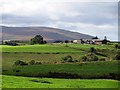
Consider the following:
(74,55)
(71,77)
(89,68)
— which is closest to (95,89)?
(71,77)

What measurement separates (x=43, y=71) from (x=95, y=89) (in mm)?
21075

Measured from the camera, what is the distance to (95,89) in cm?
3219

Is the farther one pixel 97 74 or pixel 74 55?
pixel 74 55

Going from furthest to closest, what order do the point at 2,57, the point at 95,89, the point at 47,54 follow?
the point at 47,54
the point at 2,57
the point at 95,89

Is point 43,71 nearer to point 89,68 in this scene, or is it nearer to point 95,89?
point 89,68

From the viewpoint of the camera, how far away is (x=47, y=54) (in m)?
101

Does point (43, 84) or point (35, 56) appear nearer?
point (43, 84)

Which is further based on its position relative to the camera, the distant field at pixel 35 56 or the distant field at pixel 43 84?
the distant field at pixel 35 56

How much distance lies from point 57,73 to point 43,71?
2.37m

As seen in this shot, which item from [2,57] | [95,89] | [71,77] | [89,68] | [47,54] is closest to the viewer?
[95,89]

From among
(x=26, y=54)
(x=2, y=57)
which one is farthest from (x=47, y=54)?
(x=2, y=57)

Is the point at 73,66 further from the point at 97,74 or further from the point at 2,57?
the point at 2,57

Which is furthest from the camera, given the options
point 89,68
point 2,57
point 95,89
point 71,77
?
point 2,57

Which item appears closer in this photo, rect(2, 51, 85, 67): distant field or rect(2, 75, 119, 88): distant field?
rect(2, 75, 119, 88): distant field
